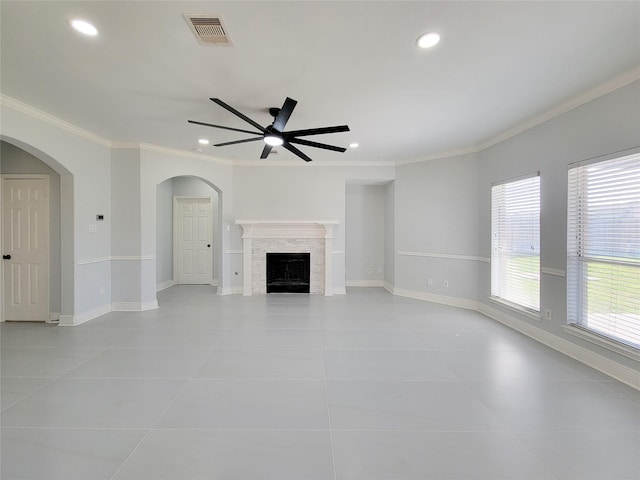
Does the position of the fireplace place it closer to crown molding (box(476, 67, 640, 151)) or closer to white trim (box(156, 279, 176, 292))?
white trim (box(156, 279, 176, 292))

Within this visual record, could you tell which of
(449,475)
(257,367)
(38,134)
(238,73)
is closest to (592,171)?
(449,475)

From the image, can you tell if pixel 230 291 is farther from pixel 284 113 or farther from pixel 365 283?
pixel 284 113

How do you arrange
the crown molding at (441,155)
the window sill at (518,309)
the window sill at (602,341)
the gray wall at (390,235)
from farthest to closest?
the gray wall at (390,235), the crown molding at (441,155), the window sill at (518,309), the window sill at (602,341)

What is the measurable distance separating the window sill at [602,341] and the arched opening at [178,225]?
6559 millimetres

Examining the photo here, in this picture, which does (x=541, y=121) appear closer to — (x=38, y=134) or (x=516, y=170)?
(x=516, y=170)

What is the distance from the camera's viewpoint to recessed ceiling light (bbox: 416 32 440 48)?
2.16 meters

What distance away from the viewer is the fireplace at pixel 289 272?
645 cm

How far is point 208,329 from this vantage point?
4059mm

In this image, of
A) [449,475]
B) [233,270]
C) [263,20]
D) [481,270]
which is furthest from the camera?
[233,270]

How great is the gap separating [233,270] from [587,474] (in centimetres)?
582

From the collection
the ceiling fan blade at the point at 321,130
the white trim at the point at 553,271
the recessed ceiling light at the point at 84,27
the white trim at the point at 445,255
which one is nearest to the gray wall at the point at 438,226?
the white trim at the point at 445,255

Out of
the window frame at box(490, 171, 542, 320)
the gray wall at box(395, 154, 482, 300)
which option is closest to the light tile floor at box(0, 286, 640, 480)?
the window frame at box(490, 171, 542, 320)

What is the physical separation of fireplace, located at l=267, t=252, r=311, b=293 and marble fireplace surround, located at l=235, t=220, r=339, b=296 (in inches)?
4.8

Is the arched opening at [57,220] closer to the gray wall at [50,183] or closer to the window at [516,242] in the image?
the gray wall at [50,183]
